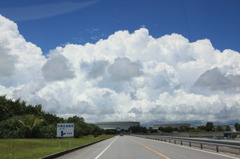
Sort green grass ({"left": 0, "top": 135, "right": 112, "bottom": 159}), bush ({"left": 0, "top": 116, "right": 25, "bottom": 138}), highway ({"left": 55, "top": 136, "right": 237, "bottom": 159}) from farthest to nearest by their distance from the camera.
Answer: bush ({"left": 0, "top": 116, "right": 25, "bottom": 138}) < green grass ({"left": 0, "top": 135, "right": 112, "bottom": 159}) < highway ({"left": 55, "top": 136, "right": 237, "bottom": 159})

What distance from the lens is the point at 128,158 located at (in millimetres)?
14539

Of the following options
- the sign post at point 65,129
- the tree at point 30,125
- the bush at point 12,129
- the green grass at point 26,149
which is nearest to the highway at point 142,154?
the green grass at point 26,149

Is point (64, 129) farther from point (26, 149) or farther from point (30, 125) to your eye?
point (30, 125)

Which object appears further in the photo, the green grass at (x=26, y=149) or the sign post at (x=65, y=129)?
the sign post at (x=65, y=129)

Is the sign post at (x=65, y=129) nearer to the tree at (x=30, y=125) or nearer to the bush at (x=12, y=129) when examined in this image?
the tree at (x=30, y=125)

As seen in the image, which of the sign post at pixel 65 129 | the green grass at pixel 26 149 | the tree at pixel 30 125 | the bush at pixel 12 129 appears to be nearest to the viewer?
the green grass at pixel 26 149

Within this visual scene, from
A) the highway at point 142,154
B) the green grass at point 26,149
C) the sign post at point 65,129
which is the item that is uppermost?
the sign post at point 65,129

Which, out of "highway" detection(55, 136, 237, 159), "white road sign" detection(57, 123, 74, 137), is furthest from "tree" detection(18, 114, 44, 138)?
"highway" detection(55, 136, 237, 159)

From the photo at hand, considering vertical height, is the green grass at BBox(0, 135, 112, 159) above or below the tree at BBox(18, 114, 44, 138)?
below

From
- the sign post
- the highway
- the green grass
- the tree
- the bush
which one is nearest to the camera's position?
the highway

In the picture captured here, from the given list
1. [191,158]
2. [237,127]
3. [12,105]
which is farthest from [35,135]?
[237,127]

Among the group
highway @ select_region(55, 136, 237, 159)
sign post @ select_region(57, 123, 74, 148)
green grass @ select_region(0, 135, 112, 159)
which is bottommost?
highway @ select_region(55, 136, 237, 159)

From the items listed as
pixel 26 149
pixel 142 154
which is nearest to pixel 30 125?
pixel 26 149

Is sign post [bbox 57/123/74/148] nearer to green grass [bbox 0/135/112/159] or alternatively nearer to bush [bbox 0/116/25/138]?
green grass [bbox 0/135/112/159]
